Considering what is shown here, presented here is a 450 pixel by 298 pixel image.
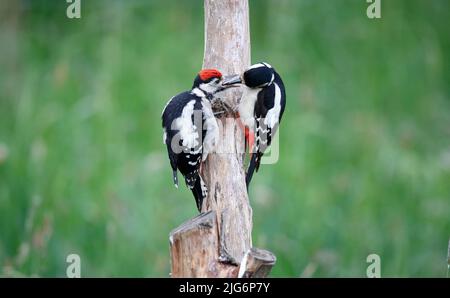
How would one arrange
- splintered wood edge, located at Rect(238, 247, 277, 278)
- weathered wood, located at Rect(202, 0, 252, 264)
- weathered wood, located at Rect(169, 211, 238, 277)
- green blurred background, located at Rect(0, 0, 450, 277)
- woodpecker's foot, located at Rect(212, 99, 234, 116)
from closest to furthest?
splintered wood edge, located at Rect(238, 247, 277, 278)
weathered wood, located at Rect(169, 211, 238, 277)
weathered wood, located at Rect(202, 0, 252, 264)
woodpecker's foot, located at Rect(212, 99, 234, 116)
green blurred background, located at Rect(0, 0, 450, 277)

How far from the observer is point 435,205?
632 centimetres

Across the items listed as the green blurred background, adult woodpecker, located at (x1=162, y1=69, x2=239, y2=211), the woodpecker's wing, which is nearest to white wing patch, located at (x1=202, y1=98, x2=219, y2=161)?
adult woodpecker, located at (x1=162, y1=69, x2=239, y2=211)

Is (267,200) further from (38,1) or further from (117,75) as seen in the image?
(38,1)

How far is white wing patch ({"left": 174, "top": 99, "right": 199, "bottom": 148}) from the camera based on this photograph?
4.04 meters

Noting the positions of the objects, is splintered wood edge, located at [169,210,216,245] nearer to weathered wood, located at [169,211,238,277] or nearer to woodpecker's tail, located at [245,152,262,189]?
weathered wood, located at [169,211,238,277]

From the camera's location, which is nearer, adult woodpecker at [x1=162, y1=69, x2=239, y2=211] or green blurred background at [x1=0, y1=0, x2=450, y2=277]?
adult woodpecker at [x1=162, y1=69, x2=239, y2=211]

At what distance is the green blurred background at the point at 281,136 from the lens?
223 inches

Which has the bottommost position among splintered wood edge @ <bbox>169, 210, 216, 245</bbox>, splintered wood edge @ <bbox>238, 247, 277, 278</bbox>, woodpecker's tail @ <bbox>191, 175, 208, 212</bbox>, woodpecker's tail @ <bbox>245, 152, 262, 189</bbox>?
splintered wood edge @ <bbox>238, 247, 277, 278</bbox>

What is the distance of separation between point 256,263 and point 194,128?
0.88m

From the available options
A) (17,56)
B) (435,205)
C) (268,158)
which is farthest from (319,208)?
Result: (17,56)

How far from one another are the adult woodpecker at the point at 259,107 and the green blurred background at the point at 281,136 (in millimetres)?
875

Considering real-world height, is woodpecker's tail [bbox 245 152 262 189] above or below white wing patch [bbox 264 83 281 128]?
below

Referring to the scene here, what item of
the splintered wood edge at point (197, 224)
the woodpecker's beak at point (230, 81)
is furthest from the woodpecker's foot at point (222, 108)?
the splintered wood edge at point (197, 224)

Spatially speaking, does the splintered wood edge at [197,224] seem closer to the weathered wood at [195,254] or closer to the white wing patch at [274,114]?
the weathered wood at [195,254]
